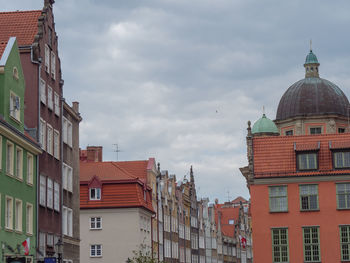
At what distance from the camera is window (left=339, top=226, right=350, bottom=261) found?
63375mm

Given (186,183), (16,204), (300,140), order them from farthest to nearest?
(186,183) < (300,140) < (16,204)

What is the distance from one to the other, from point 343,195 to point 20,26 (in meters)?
30.5

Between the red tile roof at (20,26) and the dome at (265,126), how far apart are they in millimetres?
50341

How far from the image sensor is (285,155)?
67.3 metres

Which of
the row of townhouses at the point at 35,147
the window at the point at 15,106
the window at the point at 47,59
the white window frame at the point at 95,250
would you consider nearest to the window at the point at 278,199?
the row of townhouses at the point at 35,147

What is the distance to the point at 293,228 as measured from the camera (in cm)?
6494

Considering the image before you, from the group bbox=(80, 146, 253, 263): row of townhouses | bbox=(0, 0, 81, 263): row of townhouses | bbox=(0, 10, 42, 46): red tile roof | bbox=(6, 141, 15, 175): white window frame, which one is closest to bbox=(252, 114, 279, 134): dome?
bbox=(80, 146, 253, 263): row of townhouses

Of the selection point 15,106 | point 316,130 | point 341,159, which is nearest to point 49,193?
point 15,106

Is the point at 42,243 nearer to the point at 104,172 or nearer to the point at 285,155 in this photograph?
the point at 285,155

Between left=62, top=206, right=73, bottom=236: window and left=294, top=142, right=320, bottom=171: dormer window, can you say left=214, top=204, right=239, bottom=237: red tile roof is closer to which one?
left=294, top=142, right=320, bottom=171: dormer window

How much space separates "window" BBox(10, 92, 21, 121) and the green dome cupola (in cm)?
5769

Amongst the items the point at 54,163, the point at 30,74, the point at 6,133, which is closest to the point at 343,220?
the point at 54,163

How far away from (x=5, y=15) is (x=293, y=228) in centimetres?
2959

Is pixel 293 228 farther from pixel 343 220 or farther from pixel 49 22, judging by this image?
pixel 49 22
